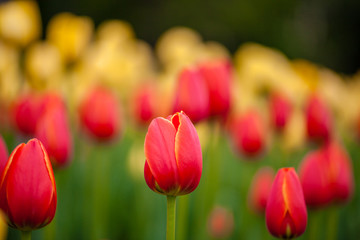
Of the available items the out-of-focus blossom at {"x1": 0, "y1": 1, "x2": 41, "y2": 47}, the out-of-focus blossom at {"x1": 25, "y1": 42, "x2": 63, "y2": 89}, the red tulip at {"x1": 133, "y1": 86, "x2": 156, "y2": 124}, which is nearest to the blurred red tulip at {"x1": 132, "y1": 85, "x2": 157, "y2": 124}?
the red tulip at {"x1": 133, "y1": 86, "x2": 156, "y2": 124}

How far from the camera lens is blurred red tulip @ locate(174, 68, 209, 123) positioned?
1168mm

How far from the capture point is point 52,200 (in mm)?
745

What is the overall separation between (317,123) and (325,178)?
331mm

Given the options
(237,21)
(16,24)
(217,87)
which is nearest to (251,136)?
(217,87)

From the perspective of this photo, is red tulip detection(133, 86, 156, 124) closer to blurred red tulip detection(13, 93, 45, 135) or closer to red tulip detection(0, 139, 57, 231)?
blurred red tulip detection(13, 93, 45, 135)

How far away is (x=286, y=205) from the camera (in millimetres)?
861

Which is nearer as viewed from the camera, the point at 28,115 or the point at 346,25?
the point at 28,115

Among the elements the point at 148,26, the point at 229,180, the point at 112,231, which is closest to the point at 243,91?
the point at 229,180

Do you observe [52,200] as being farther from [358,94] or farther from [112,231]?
[358,94]

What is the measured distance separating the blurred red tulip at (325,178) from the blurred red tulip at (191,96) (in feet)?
1.03

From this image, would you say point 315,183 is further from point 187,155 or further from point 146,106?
point 146,106

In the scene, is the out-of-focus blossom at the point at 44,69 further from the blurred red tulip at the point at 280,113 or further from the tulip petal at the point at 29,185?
the tulip petal at the point at 29,185

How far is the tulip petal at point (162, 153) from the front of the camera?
2.47 feet

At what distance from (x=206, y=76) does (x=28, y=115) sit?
58 cm
